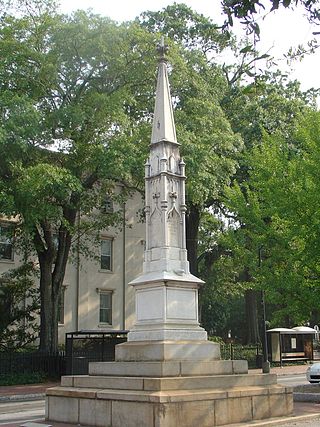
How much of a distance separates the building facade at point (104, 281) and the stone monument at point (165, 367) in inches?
952

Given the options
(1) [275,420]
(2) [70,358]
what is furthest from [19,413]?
(2) [70,358]

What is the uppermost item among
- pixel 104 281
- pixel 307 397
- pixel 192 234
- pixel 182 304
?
pixel 192 234

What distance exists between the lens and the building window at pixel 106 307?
4112 cm

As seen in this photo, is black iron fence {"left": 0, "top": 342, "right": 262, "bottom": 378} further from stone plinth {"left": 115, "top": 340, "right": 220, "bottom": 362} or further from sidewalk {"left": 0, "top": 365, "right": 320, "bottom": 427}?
stone plinth {"left": 115, "top": 340, "right": 220, "bottom": 362}

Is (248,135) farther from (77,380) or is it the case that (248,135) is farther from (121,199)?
(77,380)

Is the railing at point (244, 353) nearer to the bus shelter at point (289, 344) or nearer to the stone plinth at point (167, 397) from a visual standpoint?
the bus shelter at point (289, 344)

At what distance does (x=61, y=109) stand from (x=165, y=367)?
16424 mm

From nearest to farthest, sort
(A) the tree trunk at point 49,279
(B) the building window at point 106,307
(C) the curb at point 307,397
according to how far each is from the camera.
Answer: (C) the curb at point 307,397
(A) the tree trunk at point 49,279
(B) the building window at point 106,307

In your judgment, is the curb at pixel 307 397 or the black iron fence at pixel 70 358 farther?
the black iron fence at pixel 70 358

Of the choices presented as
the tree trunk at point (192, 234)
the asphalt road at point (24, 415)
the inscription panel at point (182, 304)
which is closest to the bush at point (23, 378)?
the asphalt road at point (24, 415)

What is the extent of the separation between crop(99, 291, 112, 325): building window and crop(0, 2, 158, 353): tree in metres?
12.7

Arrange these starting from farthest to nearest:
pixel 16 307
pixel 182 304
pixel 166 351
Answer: pixel 16 307 < pixel 182 304 < pixel 166 351

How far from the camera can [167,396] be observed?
32.2 ft

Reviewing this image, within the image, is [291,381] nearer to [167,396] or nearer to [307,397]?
[307,397]
